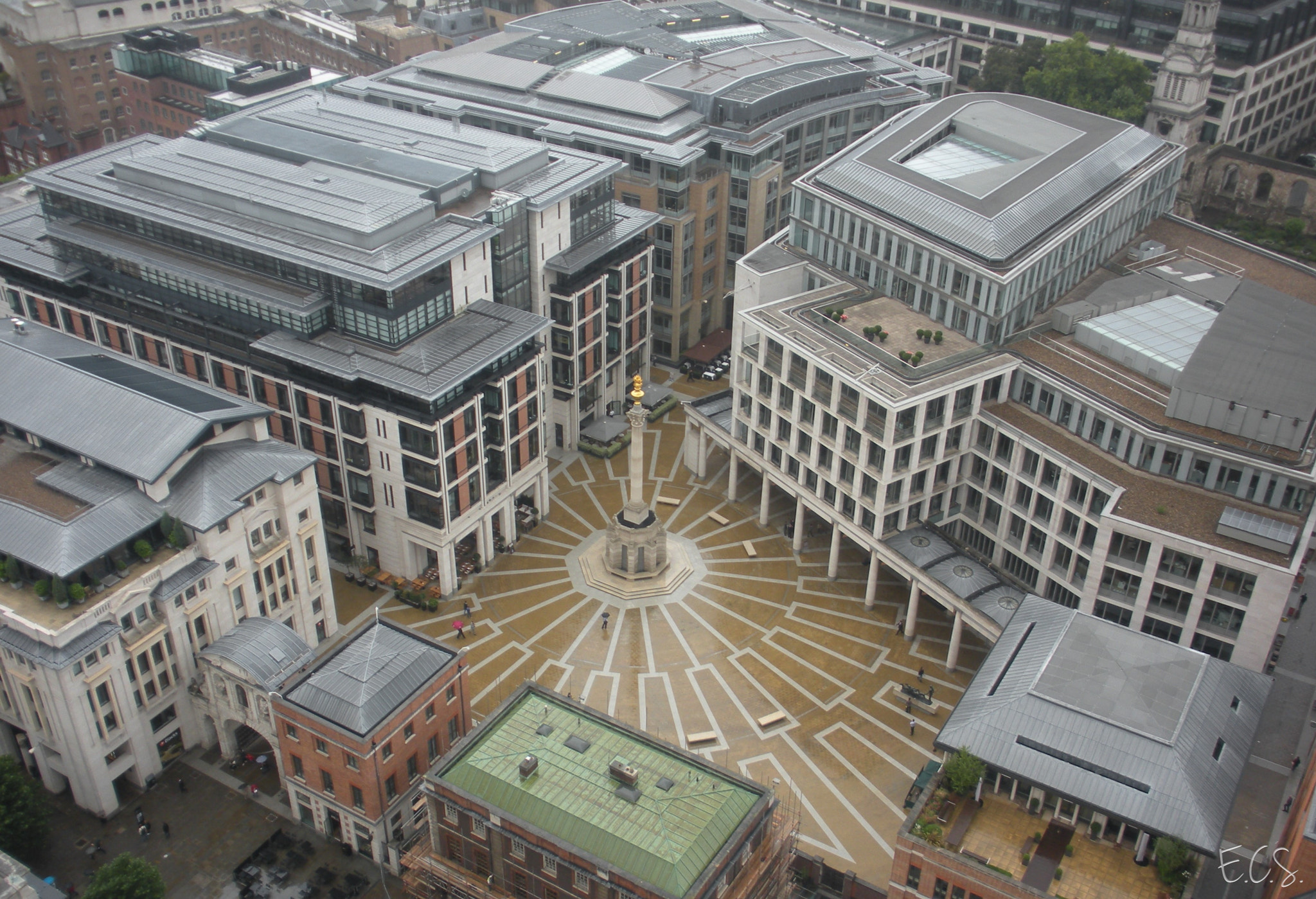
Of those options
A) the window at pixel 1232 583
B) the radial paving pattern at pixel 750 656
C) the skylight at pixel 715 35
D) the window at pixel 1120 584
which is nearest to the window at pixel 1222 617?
the window at pixel 1232 583

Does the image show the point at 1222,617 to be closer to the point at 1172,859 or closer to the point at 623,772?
the point at 1172,859

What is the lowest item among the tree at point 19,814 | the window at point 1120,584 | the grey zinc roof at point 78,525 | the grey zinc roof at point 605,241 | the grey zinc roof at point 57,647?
the tree at point 19,814

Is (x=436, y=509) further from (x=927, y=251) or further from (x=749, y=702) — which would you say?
(x=927, y=251)

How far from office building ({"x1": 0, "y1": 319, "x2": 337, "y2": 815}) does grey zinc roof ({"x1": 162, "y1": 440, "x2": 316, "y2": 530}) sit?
0.45 feet

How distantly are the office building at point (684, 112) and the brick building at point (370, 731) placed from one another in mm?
77498

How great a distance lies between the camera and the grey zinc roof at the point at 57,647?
9644 cm

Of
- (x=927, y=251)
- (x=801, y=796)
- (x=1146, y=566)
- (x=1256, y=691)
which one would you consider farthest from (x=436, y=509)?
(x=1256, y=691)

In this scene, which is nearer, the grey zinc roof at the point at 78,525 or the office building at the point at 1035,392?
the grey zinc roof at the point at 78,525

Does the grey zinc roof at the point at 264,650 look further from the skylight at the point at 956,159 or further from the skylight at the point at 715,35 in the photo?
the skylight at the point at 715,35

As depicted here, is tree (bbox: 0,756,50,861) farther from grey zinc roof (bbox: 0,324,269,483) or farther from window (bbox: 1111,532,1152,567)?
window (bbox: 1111,532,1152,567)

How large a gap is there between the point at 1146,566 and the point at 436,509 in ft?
Answer: 225

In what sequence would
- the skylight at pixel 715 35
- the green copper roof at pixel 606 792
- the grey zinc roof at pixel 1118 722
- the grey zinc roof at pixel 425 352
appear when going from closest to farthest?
the green copper roof at pixel 606 792
the grey zinc roof at pixel 1118 722
the grey zinc roof at pixel 425 352
the skylight at pixel 715 35

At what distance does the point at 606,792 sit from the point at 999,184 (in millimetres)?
85115

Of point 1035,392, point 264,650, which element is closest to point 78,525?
point 264,650
